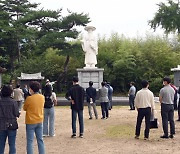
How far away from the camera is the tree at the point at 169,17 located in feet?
112

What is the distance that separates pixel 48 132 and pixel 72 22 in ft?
65.0

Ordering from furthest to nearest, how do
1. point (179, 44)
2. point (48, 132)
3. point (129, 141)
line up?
point (179, 44) < point (48, 132) < point (129, 141)

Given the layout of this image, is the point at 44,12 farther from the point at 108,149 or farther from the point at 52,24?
the point at 108,149

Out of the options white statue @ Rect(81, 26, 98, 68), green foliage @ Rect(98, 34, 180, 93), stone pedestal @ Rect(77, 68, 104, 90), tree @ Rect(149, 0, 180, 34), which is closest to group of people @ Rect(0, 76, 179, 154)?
stone pedestal @ Rect(77, 68, 104, 90)

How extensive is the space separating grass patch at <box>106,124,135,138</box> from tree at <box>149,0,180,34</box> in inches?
955

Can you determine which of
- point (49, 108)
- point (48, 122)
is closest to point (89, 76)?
point (48, 122)

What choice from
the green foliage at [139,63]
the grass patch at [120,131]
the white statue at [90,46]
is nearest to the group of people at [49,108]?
the grass patch at [120,131]

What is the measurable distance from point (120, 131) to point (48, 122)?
2.17 meters

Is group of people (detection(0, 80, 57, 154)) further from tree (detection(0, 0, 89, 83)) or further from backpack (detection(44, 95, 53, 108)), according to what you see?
tree (detection(0, 0, 89, 83))

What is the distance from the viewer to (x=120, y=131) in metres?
10.6

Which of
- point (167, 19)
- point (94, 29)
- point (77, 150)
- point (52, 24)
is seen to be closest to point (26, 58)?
point (52, 24)

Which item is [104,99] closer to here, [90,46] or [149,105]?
[149,105]

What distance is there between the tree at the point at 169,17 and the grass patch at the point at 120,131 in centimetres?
2425

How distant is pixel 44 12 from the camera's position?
28219 millimetres
